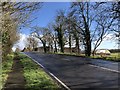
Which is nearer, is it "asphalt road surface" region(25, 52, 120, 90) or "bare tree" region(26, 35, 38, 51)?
"asphalt road surface" region(25, 52, 120, 90)

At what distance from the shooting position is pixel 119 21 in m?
38.8

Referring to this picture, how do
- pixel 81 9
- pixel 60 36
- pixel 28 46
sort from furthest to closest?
pixel 28 46, pixel 60 36, pixel 81 9

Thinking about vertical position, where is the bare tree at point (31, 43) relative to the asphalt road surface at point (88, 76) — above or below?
above

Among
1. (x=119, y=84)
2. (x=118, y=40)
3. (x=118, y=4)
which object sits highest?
(x=118, y=4)

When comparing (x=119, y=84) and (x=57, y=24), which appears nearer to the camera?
(x=119, y=84)

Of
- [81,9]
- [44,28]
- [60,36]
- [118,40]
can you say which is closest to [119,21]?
[118,40]

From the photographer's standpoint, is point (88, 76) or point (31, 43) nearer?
point (88, 76)

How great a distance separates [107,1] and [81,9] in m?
19.5

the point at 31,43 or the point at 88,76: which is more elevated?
the point at 31,43

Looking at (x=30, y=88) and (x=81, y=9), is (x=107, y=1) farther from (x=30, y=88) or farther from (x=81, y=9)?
(x=30, y=88)

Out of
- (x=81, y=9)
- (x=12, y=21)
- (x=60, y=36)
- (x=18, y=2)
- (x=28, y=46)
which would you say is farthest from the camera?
(x=28, y=46)

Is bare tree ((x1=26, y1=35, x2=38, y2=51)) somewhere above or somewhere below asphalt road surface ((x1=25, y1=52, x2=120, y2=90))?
above

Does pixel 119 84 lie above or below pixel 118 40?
below

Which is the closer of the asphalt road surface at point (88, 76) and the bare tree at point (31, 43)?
the asphalt road surface at point (88, 76)
